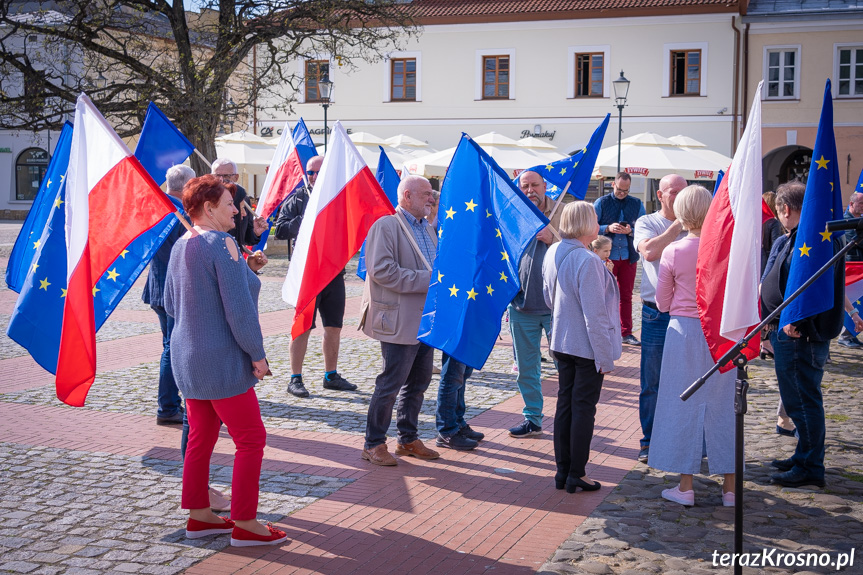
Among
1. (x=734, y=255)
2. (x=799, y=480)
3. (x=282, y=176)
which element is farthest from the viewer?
(x=282, y=176)

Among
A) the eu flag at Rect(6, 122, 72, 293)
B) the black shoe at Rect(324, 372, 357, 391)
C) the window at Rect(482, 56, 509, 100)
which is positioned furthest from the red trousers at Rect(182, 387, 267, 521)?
the window at Rect(482, 56, 509, 100)

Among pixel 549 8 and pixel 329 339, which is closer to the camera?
pixel 329 339

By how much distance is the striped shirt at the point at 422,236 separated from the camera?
6477mm

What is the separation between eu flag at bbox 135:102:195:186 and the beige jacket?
234cm

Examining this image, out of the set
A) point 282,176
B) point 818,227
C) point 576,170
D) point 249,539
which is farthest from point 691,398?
point 282,176

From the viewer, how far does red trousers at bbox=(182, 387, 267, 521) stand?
4.76 metres

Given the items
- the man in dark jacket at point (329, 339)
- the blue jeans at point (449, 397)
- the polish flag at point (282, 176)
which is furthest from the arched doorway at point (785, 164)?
the blue jeans at point (449, 397)

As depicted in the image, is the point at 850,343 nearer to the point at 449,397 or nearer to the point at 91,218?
the point at 449,397

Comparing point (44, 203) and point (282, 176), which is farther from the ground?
point (282, 176)

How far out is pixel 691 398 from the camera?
5.64 m

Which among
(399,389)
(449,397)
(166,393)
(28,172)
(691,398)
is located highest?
(28,172)

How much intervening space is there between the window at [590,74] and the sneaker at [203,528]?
32.4 m

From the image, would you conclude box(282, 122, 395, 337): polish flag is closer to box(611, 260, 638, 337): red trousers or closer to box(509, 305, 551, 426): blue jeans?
box(509, 305, 551, 426): blue jeans

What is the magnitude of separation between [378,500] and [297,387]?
3.20 meters
